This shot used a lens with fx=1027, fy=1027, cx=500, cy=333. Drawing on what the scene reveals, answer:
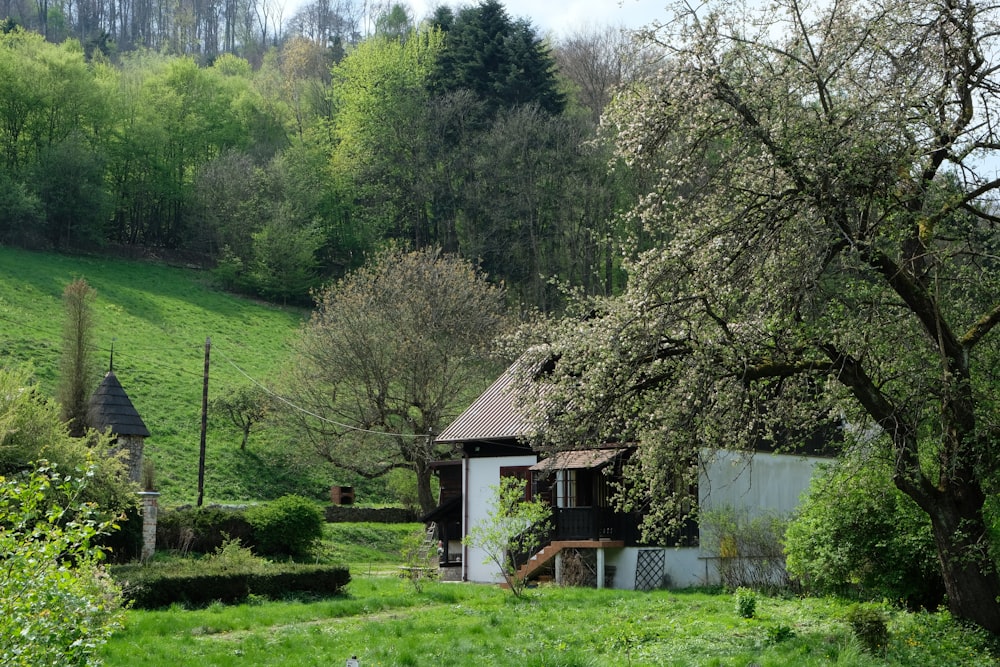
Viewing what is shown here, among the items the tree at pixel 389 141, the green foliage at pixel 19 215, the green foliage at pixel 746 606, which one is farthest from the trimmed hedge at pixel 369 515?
the green foliage at pixel 19 215

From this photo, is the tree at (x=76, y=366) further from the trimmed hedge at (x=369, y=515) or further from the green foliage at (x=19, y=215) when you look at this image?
the green foliage at (x=19, y=215)

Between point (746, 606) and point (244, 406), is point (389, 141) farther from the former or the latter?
point (746, 606)

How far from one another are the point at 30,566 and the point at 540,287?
44.5m

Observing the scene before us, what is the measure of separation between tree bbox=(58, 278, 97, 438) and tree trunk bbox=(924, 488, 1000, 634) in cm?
2134

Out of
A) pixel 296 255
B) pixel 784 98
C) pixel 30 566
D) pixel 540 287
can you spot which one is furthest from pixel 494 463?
pixel 296 255

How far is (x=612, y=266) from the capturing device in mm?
49969

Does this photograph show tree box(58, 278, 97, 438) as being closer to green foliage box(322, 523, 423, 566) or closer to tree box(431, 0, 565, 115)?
green foliage box(322, 523, 423, 566)

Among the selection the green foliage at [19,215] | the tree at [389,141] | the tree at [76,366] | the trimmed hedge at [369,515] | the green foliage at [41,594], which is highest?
the tree at [389,141]

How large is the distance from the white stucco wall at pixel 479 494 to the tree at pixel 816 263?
13833 millimetres

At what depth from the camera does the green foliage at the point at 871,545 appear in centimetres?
1541

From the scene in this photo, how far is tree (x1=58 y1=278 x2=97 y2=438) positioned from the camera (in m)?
27.2

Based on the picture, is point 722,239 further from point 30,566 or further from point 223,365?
point 223,365

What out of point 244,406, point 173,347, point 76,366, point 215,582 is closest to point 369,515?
point 244,406

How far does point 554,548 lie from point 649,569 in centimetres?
225
